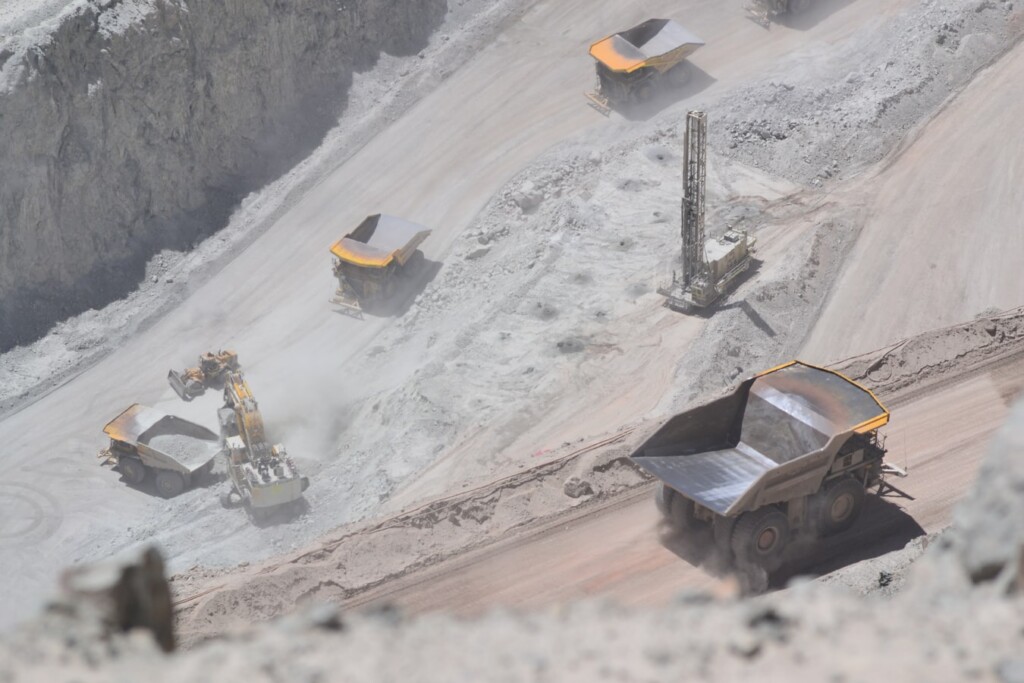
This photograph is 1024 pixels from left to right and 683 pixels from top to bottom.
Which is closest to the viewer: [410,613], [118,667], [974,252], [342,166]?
[118,667]

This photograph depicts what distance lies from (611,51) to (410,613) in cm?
2134

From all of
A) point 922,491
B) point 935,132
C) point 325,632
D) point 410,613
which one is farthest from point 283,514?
point 935,132

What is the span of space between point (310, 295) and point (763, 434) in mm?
16433

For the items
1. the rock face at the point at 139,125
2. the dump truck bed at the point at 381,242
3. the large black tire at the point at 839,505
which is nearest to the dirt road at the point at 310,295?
the dump truck bed at the point at 381,242

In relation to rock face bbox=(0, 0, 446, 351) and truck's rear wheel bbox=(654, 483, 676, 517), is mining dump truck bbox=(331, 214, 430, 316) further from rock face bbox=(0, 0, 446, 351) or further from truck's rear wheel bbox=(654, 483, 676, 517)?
truck's rear wheel bbox=(654, 483, 676, 517)

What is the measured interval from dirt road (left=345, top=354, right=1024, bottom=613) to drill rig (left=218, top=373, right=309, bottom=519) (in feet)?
22.9

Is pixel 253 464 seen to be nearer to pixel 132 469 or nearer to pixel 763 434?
A: pixel 132 469

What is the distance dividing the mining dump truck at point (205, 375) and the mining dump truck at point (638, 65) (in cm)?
1271

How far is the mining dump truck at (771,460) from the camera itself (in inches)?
677

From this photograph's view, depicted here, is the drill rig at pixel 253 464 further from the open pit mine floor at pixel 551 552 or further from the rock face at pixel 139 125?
the rock face at pixel 139 125

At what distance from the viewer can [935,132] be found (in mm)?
30703

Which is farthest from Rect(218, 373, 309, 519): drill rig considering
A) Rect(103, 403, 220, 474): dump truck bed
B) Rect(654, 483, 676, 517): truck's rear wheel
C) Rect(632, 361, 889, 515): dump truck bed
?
Rect(632, 361, 889, 515): dump truck bed

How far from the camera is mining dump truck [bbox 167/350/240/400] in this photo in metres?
29.5

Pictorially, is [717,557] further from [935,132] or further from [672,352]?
[935,132]
